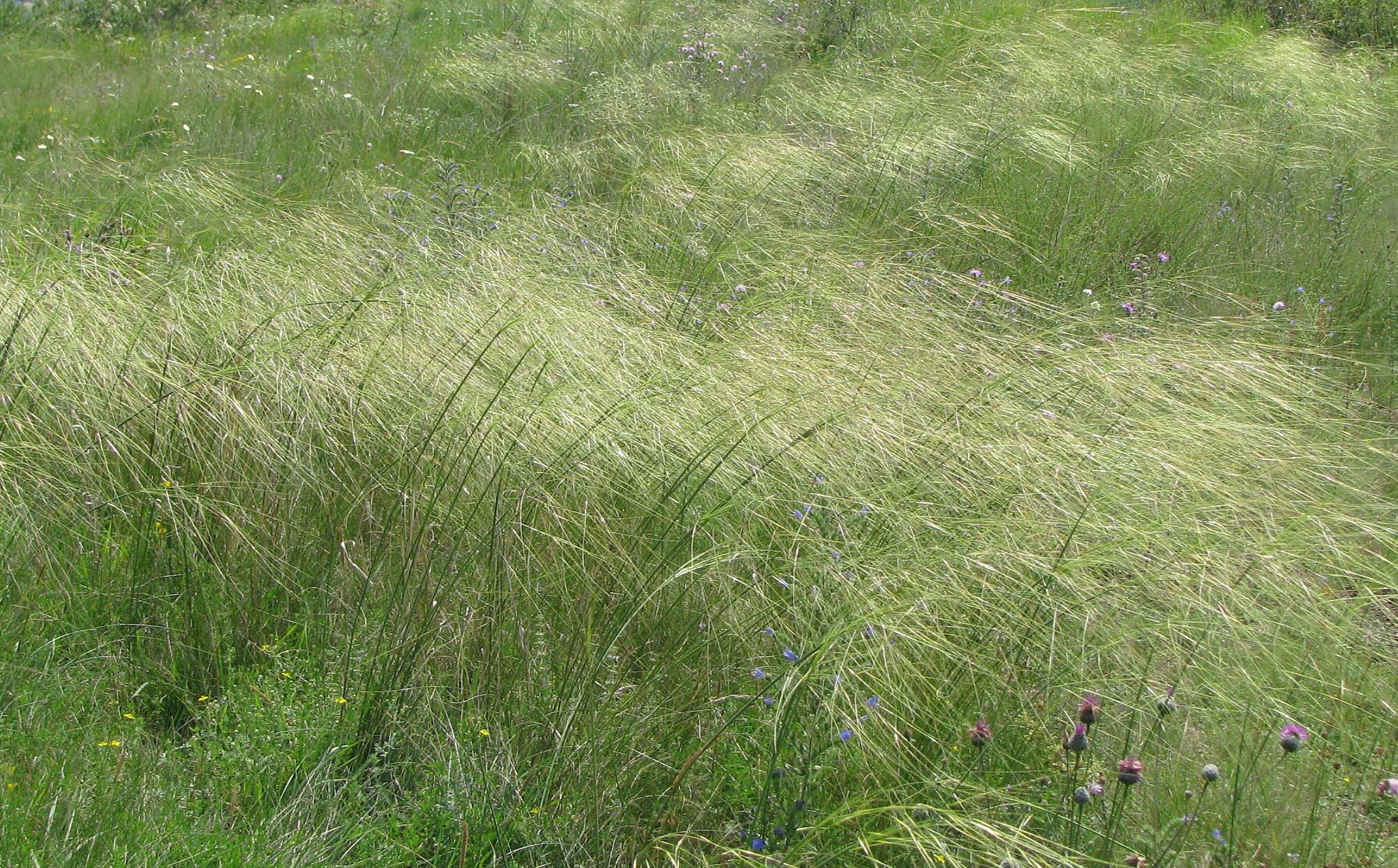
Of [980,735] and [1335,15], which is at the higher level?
[1335,15]

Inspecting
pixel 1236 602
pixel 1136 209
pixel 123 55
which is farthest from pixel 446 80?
pixel 1236 602

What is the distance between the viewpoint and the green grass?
5.52ft

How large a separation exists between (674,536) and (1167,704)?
90 centimetres

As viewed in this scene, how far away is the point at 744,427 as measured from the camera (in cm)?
230

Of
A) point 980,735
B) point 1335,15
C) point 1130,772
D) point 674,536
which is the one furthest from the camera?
point 1335,15

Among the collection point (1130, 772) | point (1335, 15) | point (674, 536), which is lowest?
point (674, 536)

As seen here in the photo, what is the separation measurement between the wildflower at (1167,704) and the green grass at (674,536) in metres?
0.04

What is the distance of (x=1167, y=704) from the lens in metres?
1.58

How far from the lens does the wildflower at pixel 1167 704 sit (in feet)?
5.19

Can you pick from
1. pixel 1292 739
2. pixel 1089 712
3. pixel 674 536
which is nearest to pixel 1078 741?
pixel 1089 712

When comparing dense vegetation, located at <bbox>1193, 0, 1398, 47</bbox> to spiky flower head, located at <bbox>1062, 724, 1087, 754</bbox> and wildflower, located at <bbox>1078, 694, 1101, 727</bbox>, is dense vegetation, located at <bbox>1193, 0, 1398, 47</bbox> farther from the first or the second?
spiky flower head, located at <bbox>1062, 724, 1087, 754</bbox>

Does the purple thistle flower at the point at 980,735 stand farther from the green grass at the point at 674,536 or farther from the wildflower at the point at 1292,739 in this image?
the wildflower at the point at 1292,739

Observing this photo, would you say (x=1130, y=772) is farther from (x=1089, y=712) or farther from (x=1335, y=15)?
(x=1335, y=15)

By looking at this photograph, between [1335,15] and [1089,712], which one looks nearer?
[1089,712]
